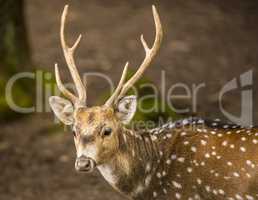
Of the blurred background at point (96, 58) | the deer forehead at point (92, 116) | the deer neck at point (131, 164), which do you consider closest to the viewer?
the deer forehead at point (92, 116)

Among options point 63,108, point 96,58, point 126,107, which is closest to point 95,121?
point 126,107

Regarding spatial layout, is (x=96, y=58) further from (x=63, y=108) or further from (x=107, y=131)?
(x=107, y=131)

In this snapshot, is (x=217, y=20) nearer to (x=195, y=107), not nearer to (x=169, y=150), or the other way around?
(x=195, y=107)

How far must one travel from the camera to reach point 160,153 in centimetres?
738

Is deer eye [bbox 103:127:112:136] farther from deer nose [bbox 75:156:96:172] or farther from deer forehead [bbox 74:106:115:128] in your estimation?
deer nose [bbox 75:156:96:172]

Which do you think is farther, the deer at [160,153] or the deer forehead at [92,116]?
the deer at [160,153]

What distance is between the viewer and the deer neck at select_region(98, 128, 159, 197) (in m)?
7.07

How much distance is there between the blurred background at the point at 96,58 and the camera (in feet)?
33.0

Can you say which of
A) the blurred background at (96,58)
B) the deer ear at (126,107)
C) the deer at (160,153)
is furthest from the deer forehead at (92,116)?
the blurred background at (96,58)

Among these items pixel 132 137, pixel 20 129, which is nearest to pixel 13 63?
pixel 20 129

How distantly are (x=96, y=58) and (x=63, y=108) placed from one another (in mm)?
6199

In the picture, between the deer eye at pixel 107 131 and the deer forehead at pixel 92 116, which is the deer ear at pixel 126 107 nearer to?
the deer forehead at pixel 92 116

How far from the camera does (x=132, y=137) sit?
7.27 metres

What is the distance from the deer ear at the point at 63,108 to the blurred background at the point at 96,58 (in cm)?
231
